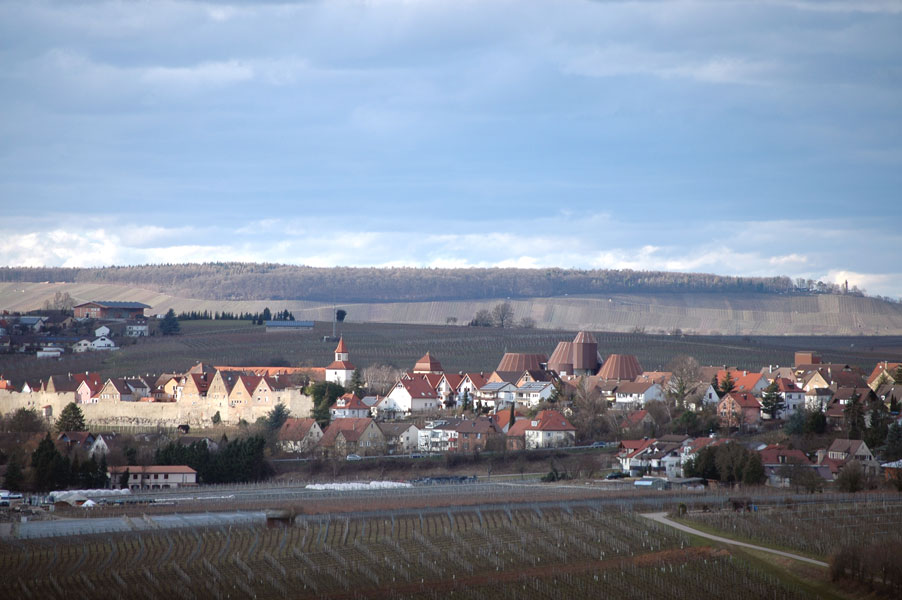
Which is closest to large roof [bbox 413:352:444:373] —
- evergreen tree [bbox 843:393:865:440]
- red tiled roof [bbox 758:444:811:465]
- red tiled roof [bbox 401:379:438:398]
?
red tiled roof [bbox 401:379:438:398]

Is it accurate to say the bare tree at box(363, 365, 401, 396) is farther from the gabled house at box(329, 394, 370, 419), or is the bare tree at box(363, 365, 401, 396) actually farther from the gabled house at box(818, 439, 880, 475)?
the gabled house at box(818, 439, 880, 475)

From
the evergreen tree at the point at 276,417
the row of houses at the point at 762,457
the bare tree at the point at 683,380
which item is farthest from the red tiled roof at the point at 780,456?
the evergreen tree at the point at 276,417

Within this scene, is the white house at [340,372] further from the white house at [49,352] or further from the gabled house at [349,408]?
the white house at [49,352]

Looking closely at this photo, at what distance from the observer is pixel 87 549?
48625mm

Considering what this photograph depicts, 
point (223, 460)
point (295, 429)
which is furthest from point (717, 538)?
point (295, 429)

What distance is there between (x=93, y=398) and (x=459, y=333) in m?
50.5

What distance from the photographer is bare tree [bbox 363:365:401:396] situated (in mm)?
101062

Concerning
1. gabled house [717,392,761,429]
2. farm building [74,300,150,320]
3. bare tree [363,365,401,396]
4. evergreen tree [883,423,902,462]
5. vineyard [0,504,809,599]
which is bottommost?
vineyard [0,504,809,599]

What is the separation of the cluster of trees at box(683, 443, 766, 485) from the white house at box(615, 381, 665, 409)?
2043cm

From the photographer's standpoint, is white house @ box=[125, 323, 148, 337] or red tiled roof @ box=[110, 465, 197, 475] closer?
red tiled roof @ box=[110, 465, 197, 475]

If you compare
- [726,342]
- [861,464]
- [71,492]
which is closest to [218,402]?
[71,492]

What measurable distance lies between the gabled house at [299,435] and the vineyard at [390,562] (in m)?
27.5

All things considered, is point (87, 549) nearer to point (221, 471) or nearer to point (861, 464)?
point (221, 471)

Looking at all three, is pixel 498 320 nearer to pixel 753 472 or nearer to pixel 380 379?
pixel 380 379
